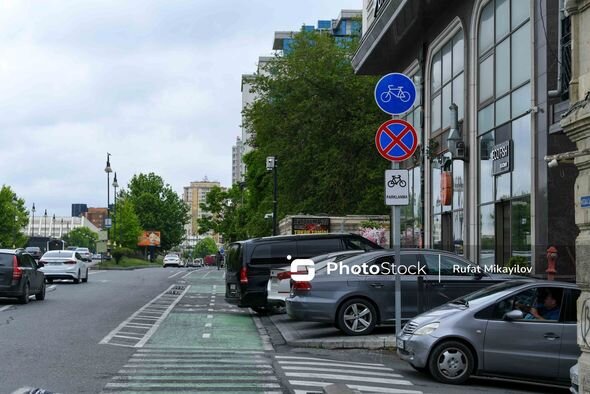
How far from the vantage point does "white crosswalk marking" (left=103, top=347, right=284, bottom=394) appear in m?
9.73

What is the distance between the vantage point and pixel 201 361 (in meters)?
12.0

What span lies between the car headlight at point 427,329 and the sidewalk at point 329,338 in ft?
8.94

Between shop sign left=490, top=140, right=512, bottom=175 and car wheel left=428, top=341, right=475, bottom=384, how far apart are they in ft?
40.2

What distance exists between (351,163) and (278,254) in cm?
2416

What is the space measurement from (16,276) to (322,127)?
24042 mm

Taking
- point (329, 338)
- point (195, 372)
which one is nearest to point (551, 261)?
point (329, 338)

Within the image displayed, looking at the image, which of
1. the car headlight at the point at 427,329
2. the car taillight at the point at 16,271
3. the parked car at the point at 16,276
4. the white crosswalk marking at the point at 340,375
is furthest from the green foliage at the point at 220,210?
the car headlight at the point at 427,329

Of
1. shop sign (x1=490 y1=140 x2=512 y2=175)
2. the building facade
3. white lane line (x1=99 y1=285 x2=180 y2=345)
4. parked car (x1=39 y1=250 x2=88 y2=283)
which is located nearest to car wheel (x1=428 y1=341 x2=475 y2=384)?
the building facade

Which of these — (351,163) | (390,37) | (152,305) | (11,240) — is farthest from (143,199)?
(152,305)

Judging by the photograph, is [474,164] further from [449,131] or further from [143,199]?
[143,199]

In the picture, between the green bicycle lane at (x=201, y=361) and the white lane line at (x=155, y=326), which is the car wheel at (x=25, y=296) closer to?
the white lane line at (x=155, y=326)

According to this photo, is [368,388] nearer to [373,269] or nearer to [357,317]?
[357,317]

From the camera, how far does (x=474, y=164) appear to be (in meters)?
25.6

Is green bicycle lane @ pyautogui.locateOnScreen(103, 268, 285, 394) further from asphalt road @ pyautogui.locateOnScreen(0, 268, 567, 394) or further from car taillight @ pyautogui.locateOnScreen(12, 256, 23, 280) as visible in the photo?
car taillight @ pyautogui.locateOnScreen(12, 256, 23, 280)
